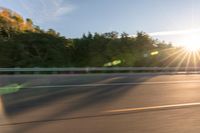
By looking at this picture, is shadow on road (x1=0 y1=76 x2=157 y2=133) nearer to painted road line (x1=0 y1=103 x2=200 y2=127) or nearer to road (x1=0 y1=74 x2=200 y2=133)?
road (x1=0 y1=74 x2=200 y2=133)

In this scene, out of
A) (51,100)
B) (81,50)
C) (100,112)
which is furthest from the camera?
(81,50)

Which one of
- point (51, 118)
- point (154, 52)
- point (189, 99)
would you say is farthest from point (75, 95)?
point (154, 52)

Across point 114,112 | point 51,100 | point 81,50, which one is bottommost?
point 114,112

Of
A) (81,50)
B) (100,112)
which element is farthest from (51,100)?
(81,50)

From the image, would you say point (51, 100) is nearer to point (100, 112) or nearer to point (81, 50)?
point (100, 112)

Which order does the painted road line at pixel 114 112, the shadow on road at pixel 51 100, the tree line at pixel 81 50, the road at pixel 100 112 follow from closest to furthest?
1. the road at pixel 100 112
2. the painted road line at pixel 114 112
3. the shadow on road at pixel 51 100
4. the tree line at pixel 81 50

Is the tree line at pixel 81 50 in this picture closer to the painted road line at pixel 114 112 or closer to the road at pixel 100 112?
the road at pixel 100 112

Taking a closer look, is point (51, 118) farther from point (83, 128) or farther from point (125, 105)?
point (125, 105)

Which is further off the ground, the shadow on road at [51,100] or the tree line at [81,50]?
the tree line at [81,50]

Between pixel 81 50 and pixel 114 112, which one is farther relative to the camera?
pixel 81 50

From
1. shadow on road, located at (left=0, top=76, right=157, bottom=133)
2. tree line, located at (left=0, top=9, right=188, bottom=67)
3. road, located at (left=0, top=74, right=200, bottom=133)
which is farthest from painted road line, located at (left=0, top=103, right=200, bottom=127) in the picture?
tree line, located at (left=0, top=9, right=188, bottom=67)

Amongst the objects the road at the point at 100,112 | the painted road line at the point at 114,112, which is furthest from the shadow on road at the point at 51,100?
the painted road line at the point at 114,112

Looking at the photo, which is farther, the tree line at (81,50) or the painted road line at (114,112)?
the tree line at (81,50)

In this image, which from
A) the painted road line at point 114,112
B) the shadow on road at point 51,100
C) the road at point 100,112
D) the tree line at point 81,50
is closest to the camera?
the road at point 100,112
